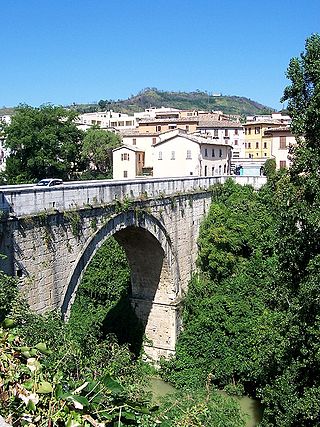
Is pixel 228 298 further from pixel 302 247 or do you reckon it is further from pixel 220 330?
pixel 302 247

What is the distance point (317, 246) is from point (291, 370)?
2875 millimetres

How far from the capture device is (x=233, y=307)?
1825 cm

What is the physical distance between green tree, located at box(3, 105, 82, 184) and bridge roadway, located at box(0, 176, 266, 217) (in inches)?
784

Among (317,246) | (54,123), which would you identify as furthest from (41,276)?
(54,123)

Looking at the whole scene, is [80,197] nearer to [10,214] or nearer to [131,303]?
[10,214]

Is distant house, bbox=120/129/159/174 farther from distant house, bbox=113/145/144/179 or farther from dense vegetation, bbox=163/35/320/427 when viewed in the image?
dense vegetation, bbox=163/35/320/427

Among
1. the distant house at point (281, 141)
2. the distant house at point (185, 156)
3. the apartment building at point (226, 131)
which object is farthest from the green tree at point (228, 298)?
the apartment building at point (226, 131)

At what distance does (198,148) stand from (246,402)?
1787cm

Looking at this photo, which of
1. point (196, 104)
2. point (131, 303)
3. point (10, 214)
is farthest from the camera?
point (196, 104)

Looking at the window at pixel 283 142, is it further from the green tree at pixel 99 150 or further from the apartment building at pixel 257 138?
the green tree at pixel 99 150

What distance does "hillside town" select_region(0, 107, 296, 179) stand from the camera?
32344 millimetres

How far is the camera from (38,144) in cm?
3700

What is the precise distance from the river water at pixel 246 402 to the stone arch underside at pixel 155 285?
3.75 feet

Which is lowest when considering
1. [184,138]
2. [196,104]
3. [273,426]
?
[273,426]
